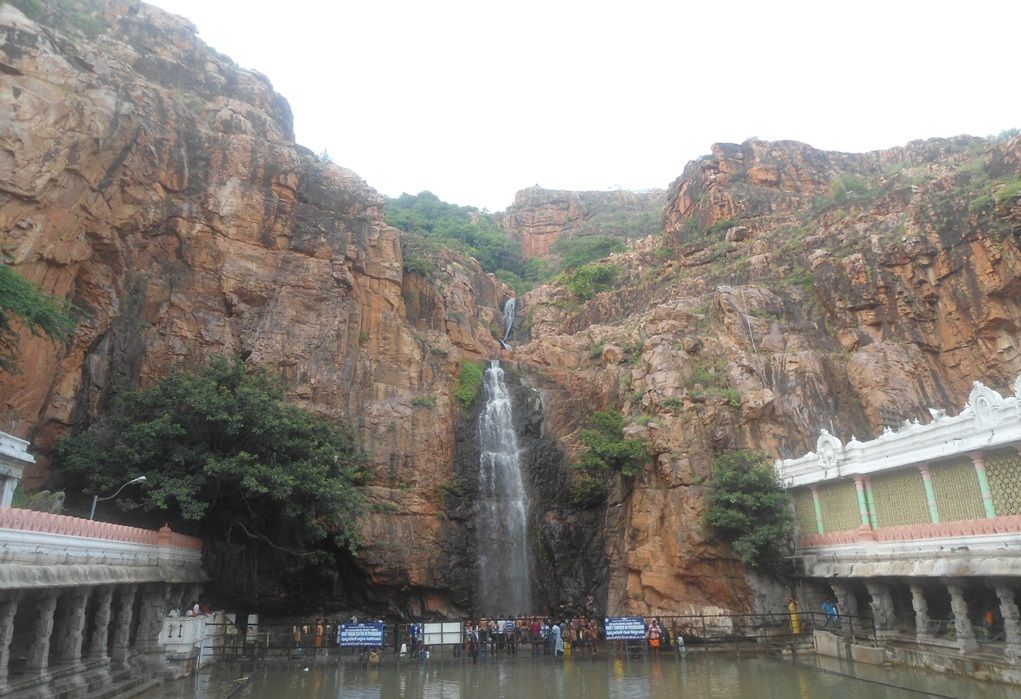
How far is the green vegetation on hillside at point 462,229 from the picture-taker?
6494 cm

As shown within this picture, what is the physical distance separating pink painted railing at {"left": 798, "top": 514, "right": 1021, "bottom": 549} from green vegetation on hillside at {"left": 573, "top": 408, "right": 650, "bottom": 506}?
6.72 m

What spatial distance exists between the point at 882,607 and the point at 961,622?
3724 mm

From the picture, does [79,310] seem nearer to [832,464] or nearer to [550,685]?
[550,685]

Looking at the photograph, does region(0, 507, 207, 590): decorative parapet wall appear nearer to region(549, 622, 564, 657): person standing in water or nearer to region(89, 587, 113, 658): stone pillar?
region(89, 587, 113, 658): stone pillar

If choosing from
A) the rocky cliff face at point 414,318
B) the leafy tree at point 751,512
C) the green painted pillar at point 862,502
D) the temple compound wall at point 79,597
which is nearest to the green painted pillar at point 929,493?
the green painted pillar at point 862,502

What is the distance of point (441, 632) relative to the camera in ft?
72.9

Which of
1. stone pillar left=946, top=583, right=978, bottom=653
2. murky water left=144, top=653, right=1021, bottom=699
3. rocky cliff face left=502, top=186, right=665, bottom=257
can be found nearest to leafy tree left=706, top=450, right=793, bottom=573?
murky water left=144, top=653, right=1021, bottom=699

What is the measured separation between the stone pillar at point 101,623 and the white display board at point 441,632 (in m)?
9.07

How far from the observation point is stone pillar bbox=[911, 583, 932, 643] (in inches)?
771

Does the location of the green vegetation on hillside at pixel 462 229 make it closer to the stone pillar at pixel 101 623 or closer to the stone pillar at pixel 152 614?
the stone pillar at pixel 152 614

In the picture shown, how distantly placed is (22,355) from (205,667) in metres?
11.4

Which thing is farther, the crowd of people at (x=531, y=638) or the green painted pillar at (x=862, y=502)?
the green painted pillar at (x=862, y=502)

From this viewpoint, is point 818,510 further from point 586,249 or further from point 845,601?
point 586,249

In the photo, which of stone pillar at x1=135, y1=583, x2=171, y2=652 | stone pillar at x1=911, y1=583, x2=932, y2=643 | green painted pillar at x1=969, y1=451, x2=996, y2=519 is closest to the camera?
green painted pillar at x1=969, y1=451, x2=996, y2=519
